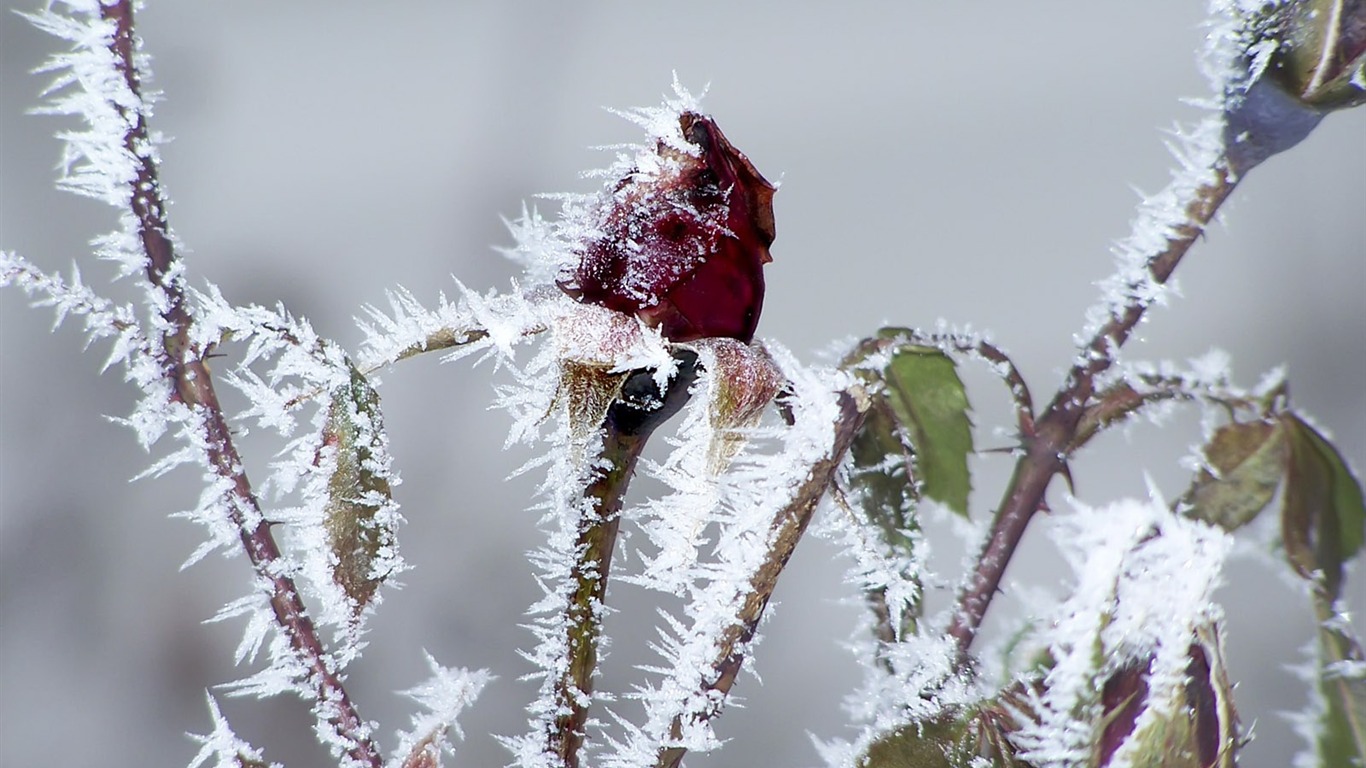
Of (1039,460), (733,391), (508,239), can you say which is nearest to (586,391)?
(733,391)

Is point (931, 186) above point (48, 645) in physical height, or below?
above

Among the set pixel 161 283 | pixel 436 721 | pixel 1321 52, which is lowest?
pixel 436 721

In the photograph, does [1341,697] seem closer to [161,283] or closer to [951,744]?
[951,744]

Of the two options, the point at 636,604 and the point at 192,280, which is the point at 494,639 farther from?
the point at 192,280

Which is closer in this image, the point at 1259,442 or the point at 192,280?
the point at 1259,442

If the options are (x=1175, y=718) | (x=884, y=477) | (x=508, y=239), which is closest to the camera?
(x=1175, y=718)

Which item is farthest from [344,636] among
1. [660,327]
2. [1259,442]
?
[1259,442]
